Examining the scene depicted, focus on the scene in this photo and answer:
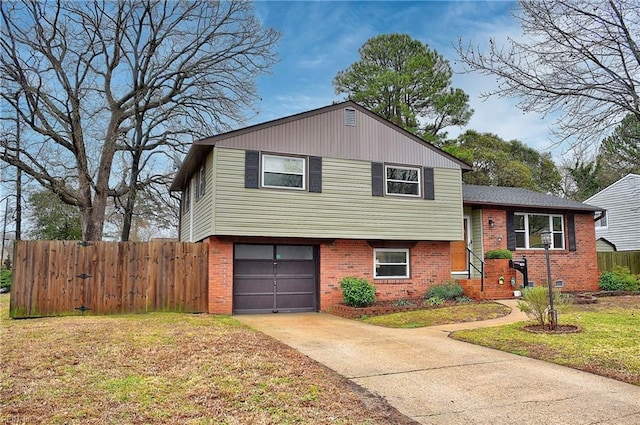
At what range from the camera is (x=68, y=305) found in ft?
37.5

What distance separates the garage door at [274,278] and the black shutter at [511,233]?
7.20 m

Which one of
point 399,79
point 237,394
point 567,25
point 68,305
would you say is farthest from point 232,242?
point 399,79

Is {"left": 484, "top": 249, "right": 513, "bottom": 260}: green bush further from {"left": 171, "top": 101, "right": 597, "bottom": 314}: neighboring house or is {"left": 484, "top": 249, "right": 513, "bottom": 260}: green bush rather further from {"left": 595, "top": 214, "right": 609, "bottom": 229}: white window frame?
{"left": 595, "top": 214, "right": 609, "bottom": 229}: white window frame

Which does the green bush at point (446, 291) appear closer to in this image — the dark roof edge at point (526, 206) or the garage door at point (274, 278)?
the dark roof edge at point (526, 206)

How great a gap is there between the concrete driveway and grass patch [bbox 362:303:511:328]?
5.07ft

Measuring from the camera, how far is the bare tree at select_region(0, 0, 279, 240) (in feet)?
58.1

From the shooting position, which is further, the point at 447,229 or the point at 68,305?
the point at 447,229

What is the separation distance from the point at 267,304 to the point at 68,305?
500 cm

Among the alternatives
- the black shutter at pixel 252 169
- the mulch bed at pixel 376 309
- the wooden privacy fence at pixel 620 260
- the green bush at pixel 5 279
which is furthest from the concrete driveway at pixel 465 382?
the green bush at pixel 5 279

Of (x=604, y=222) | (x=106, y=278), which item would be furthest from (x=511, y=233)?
(x=604, y=222)

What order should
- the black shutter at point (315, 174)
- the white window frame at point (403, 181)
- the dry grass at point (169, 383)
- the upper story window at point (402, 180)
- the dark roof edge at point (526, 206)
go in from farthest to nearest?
1. the dark roof edge at point (526, 206)
2. the upper story window at point (402, 180)
3. the white window frame at point (403, 181)
4. the black shutter at point (315, 174)
5. the dry grass at point (169, 383)

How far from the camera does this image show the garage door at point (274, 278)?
13.2 metres

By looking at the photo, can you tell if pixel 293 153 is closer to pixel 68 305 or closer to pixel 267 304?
pixel 267 304

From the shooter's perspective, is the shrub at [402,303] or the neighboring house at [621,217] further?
the neighboring house at [621,217]
